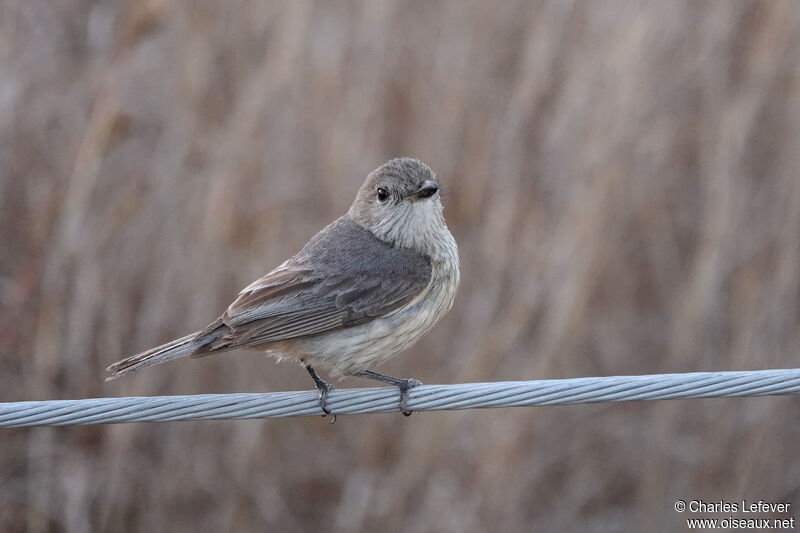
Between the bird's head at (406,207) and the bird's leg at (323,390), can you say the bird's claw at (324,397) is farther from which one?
the bird's head at (406,207)

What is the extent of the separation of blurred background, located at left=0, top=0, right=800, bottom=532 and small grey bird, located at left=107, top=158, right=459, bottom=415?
678 mm

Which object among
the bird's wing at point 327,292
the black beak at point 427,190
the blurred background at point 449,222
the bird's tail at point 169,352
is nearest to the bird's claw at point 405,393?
the bird's wing at point 327,292

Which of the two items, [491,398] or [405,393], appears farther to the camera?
[405,393]

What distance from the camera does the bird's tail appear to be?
328 centimetres

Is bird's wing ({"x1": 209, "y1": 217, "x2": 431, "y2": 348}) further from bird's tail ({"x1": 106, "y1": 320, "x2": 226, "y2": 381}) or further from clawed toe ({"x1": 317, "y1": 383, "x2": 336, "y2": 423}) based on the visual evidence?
clawed toe ({"x1": 317, "y1": 383, "x2": 336, "y2": 423})

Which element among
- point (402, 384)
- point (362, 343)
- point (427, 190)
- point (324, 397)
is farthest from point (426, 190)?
point (324, 397)

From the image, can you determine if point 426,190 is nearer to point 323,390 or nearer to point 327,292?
point 327,292

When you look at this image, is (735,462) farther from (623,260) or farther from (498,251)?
(498,251)

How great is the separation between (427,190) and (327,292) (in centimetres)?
65

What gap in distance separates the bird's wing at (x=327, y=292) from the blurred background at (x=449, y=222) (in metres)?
0.92

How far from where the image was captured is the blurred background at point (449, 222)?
15.8 ft

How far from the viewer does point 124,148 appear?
5.19m

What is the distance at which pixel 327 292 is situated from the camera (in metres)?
3.79

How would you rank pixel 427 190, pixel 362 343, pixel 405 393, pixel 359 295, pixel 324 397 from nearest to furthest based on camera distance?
pixel 405 393 < pixel 324 397 < pixel 362 343 < pixel 359 295 < pixel 427 190
